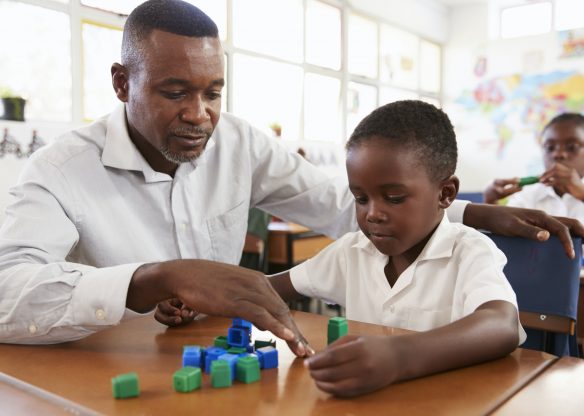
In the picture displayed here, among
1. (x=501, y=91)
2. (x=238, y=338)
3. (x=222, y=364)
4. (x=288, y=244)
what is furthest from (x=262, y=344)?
(x=501, y=91)

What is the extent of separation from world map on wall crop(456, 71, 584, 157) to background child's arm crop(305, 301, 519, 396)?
6425 mm

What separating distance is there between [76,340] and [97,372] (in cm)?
20

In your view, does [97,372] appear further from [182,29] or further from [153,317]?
[182,29]

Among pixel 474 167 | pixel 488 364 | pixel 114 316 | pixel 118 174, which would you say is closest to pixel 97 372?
pixel 114 316

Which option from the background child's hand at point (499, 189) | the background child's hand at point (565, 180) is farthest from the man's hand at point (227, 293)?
the background child's hand at point (565, 180)

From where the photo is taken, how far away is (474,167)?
7.46 metres

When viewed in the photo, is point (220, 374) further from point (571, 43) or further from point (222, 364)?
point (571, 43)

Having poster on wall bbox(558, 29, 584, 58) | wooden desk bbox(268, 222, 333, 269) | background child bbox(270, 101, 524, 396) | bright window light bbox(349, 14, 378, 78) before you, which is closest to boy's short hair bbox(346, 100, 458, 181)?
background child bbox(270, 101, 524, 396)

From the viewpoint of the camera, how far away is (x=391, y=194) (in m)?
1.10

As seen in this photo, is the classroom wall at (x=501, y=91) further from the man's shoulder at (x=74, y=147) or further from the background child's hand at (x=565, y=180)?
the man's shoulder at (x=74, y=147)

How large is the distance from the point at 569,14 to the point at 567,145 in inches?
181

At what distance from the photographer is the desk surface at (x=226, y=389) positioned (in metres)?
0.64

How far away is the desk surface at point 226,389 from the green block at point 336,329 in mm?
27

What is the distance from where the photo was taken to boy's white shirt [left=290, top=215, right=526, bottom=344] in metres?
1.01
